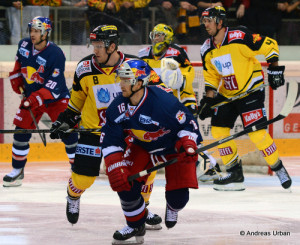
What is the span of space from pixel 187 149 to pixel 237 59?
8.04 ft

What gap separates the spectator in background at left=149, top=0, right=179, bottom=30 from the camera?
28.8ft

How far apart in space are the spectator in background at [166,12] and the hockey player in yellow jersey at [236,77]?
2.29 metres

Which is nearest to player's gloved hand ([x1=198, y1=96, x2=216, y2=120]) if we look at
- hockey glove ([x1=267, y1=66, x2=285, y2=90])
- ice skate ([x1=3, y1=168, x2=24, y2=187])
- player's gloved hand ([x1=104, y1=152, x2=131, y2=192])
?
hockey glove ([x1=267, y1=66, x2=285, y2=90])

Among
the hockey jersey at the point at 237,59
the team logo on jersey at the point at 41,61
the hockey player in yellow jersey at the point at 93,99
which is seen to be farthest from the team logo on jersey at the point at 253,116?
the hockey player in yellow jersey at the point at 93,99

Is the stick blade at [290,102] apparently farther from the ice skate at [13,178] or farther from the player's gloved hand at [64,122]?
the ice skate at [13,178]

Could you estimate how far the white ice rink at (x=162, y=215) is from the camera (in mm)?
4453

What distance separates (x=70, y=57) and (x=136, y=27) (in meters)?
0.77

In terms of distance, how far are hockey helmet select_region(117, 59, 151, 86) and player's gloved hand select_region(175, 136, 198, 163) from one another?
35 cm

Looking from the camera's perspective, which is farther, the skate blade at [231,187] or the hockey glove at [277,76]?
the skate blade at [231,187]

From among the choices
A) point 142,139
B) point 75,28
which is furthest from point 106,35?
point 75,28

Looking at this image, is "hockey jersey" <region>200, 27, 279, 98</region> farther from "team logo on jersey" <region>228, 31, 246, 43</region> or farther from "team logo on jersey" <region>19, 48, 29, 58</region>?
"team logo on jersey" <region>19, 48, 29, 58</region>

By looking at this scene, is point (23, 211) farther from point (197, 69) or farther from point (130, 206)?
point (197, 69)

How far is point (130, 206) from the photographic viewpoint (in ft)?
13.7

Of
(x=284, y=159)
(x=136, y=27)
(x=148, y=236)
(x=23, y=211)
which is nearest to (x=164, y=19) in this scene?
(x=136, y=27)
